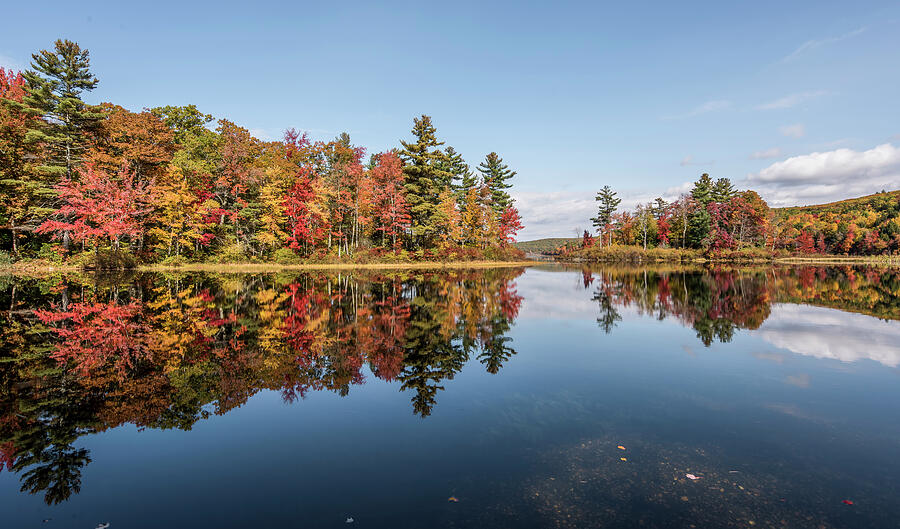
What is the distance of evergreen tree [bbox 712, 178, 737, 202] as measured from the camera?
7531 centimetres

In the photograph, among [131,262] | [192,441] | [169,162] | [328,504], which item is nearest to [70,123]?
[169,162]

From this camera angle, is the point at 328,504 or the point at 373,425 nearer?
the point at 328,504

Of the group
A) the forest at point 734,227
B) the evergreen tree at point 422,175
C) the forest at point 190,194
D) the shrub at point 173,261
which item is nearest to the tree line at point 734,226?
the forest at point 734,227

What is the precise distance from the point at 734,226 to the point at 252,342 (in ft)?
259

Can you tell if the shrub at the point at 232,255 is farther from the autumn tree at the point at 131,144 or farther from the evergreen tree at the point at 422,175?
the evergreen tree at the point at 422,175

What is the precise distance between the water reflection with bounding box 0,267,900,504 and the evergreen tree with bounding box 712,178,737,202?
6281 centimetres

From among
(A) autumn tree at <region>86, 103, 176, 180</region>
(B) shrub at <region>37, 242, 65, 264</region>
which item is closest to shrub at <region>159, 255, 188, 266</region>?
(B) shrub at <region>37, 242, 65, 264</region>

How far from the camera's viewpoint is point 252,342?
33.8ft

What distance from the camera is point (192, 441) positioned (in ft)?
17.2

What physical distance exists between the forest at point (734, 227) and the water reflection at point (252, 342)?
5462 cm

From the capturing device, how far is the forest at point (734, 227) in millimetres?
69000

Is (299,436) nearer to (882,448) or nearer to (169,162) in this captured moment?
(882,448)

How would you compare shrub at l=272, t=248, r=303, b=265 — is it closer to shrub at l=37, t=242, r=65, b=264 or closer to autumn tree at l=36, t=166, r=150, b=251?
autumn tree at l=36, t=166, r=150, b=251

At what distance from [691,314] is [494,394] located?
12.0 metres
